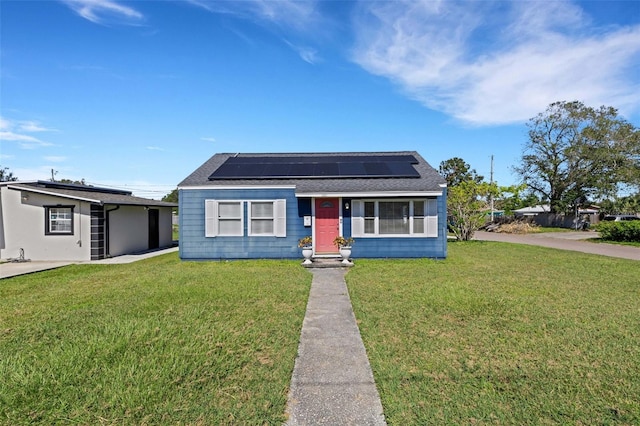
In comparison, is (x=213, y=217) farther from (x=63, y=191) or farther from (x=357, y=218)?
(x=63, y=191)

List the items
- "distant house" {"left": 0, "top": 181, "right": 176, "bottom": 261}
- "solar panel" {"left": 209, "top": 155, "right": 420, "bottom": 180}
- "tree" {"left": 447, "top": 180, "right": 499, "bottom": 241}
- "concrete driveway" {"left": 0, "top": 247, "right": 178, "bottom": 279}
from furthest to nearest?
1. "tree" {"left": 447, "top": 180, "right": 499, "bottom": 241}
2. "distant house" {"left": 0, "top": 181, "right": 176, "bottom": 261}
3. "solar panel" {"left": 209, "top": 155, "right": 420, "bottom": 180}
4. "concrete driveway" {"left": 0, "top": 247, "right": 178, "bottom": 279}

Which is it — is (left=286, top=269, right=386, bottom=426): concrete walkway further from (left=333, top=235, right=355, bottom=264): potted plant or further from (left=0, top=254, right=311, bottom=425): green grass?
(left=333, top=235, right=355, bottom=264): potted plant

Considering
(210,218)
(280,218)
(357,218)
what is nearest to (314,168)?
(280,218)

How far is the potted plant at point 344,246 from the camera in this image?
1052 centimetres

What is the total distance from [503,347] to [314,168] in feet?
32.4

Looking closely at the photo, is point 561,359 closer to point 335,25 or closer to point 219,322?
point 219,322

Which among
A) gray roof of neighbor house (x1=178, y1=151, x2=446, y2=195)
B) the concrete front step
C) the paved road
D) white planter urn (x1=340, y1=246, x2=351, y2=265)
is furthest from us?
the paved road

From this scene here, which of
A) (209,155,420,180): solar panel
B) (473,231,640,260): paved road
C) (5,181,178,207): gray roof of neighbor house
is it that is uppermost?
(209,155,420,180): solar panel

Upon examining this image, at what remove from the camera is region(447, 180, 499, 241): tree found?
57.2ft

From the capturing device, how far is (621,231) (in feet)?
60.5

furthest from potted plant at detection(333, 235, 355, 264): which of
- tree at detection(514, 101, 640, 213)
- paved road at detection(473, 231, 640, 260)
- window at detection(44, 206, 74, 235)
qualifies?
tree at detection(514, 101, 640, 213)

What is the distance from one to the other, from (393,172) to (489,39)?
5.97 metres

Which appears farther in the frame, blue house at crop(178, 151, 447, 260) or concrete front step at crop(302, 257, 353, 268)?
blue house at crop(178, 151, 447, 260)

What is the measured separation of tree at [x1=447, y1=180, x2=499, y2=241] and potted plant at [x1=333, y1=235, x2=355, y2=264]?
959 centimetres
